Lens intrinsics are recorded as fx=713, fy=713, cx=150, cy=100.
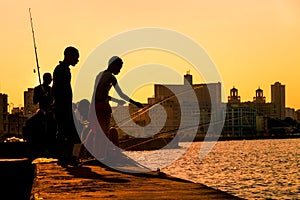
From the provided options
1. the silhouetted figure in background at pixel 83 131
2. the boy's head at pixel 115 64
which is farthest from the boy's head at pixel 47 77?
the boy's head at pixel 115 64

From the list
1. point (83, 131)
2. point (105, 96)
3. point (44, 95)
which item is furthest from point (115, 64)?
point (44, 95)

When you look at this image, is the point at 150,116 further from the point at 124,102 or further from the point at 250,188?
the point at 250,188

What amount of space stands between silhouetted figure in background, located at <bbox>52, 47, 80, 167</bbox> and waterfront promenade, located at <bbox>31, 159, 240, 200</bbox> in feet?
4.94

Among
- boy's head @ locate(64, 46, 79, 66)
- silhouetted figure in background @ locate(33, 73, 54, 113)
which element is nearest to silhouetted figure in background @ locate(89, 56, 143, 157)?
boy's head @ locate(64, 46, 79, 66)

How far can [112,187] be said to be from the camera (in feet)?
25.2

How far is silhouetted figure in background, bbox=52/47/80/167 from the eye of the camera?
11461 millimetres

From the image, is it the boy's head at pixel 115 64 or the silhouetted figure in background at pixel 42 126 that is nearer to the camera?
the boy's head at pixel 115 64

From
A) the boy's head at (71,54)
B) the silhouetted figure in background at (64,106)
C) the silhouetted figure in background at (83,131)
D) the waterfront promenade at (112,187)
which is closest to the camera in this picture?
the waterfront promenade at (112,187)

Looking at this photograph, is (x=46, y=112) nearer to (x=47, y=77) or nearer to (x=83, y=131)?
(x=47, y=77)

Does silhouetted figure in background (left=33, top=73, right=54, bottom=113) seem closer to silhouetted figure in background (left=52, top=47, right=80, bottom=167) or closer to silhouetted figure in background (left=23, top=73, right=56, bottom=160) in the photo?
silhouetted figure in background (left=23, top=73, right=56, bottom=160)

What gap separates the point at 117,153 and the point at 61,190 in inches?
187

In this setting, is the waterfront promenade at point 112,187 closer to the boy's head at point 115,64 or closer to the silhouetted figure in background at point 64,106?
the silhouetted figure in background at point 64,106

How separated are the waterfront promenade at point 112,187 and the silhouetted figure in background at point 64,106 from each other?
1.51 m

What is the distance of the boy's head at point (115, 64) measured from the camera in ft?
38.3
